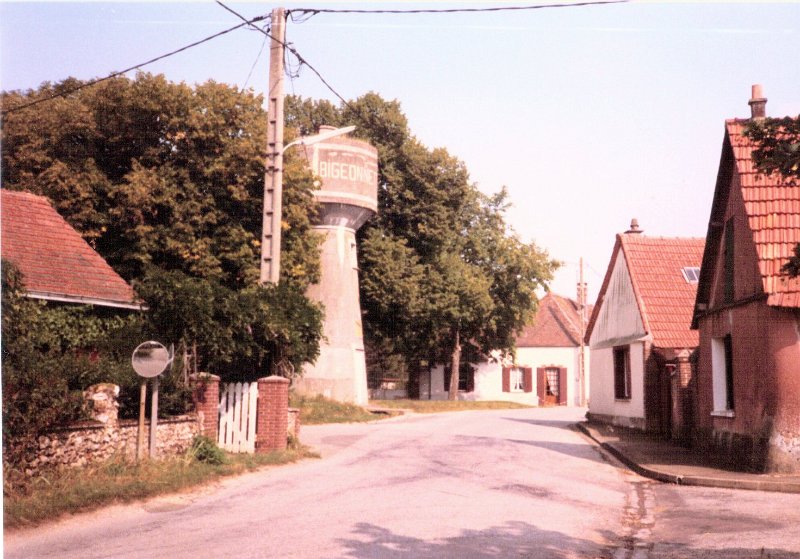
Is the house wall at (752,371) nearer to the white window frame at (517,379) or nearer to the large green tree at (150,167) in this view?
the large green tree at (150,167)

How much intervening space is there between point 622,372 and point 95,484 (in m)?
20.4

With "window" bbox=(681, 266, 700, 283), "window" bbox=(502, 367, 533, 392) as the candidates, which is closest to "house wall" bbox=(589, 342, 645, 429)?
"window" bbox=(681, 266, 700, 283)

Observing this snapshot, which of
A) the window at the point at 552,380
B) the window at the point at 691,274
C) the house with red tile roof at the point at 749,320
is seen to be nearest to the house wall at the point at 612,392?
the window at the point at 691,274

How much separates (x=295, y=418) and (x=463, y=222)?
32.4 metres

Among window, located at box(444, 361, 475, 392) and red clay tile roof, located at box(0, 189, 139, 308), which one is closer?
red clay tile roof, located at box(0, 189, 139, 308)

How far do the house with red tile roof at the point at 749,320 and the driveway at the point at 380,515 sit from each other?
2.62 m

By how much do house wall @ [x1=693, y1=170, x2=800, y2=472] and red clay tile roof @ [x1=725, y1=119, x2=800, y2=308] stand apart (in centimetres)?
38

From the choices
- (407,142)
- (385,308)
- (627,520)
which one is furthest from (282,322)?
(407,142)

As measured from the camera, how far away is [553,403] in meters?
58.6

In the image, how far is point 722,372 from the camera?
59.9 feet

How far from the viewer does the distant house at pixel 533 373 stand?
184ft

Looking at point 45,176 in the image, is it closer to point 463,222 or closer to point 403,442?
point 403,442

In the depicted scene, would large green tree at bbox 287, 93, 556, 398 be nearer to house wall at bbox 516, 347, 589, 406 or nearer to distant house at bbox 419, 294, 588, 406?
distant house at bbox 419, 294, 588, 406

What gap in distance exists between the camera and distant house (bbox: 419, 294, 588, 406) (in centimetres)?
5600
